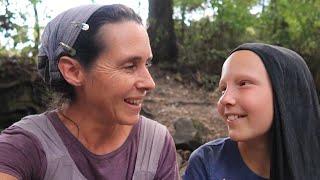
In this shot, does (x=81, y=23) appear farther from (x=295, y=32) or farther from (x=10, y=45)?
(x=295, y=32)

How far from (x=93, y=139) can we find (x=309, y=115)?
2.82ft

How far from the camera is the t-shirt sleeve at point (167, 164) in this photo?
1.95 meters

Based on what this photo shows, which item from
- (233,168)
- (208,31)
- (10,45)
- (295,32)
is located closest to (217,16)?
(208,31)

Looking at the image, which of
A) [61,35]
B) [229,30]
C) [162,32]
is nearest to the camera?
[61,35]

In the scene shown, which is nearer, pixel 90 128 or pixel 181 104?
pixel 90 128

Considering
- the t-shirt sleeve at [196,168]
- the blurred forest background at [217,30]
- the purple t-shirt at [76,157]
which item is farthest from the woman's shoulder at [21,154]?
the blurred forest background at [217,30]

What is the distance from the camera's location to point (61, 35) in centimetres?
181

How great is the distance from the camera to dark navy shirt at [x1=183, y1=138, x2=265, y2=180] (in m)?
2.11

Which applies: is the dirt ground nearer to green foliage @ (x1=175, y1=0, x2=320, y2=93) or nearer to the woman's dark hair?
green foliage @ (x1=175, y1=0, x2=320, y2=93)

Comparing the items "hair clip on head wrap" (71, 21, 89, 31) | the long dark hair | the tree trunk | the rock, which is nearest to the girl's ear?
"hair clip on head wrap" (71, 21, 89, 31)

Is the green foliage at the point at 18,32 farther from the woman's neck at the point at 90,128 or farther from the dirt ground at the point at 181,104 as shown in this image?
the woman's neck at the point at 90,128

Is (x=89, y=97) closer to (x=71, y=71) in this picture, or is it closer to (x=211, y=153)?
A: (x=71, y=71)

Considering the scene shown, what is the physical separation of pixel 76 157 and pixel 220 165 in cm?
67

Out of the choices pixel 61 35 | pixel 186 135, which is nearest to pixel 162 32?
pixel 186 135
